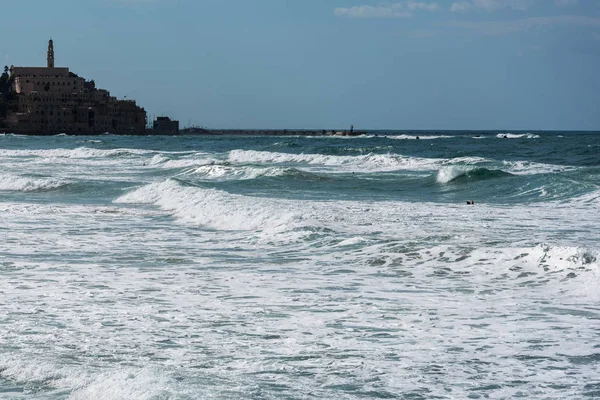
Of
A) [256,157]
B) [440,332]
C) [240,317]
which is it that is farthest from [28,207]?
[256,157]

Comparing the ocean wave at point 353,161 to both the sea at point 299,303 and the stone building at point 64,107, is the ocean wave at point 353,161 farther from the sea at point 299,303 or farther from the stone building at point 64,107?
the stone building at point 64,107

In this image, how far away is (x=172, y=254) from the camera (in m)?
12.8

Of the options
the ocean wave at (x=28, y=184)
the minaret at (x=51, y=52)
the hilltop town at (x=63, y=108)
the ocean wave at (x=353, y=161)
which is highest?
the minaret at (x=51, y=52)

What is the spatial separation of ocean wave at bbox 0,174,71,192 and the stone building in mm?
131291

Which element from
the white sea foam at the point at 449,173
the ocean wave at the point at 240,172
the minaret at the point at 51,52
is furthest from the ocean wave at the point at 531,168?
the minaret at the point at 51,52

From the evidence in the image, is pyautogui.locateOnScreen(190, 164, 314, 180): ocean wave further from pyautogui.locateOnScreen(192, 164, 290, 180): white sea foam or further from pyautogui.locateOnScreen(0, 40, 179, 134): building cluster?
pyautogui.locateOnScreen(0, 40, 179, 134): building cluster

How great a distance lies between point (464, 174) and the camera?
3189 cm

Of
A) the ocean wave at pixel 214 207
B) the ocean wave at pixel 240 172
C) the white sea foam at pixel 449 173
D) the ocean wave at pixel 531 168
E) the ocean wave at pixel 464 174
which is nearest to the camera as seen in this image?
the ocean wave at pixel 214 207

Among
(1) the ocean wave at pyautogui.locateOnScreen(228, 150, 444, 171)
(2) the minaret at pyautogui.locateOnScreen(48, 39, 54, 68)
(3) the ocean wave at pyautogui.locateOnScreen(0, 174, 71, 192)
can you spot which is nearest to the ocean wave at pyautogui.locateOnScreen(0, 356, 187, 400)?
(3) the ocean wave at pyautogui.locateOnScreen(0, 174, 71, 192)

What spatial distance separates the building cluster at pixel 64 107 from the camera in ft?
517

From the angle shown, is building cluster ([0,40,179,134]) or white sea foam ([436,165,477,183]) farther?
building cluster ([0,40,179,134])

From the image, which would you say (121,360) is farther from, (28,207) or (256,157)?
(256,157)

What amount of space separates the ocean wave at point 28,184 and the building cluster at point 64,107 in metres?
131

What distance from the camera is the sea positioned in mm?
6258
